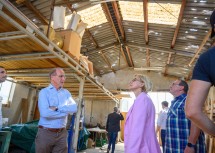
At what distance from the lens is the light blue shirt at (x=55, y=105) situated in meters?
2.60

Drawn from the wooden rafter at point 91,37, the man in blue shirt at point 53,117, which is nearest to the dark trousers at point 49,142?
the man in blue shirt at point 53,117

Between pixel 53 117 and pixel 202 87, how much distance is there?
2.00 meters

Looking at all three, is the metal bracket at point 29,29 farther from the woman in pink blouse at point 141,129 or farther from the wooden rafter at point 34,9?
the wooden rafter at point 34,9

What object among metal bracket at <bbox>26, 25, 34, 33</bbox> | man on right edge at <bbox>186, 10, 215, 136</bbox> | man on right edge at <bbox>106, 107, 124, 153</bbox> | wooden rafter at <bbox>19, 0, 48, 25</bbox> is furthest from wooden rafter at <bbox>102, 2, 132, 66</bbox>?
man on right edge at <bbox>186, 10, 215, 136</bbox>

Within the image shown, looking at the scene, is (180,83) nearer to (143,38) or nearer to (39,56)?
(39,56)

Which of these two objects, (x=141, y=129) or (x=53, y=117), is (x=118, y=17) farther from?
(x=141, y=129)

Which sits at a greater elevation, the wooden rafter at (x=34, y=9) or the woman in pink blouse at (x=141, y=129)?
the wooden rafter at (x=34, y=9)

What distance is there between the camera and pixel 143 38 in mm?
10094

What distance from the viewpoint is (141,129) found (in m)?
2.02

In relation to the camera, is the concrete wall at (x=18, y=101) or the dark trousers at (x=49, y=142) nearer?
the dark trousers at (x=49, y=142)

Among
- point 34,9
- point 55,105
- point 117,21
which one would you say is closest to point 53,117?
point 55,105

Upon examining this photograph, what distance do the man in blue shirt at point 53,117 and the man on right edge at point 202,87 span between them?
1.88 m

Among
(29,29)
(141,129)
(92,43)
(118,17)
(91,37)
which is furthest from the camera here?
(92,43)

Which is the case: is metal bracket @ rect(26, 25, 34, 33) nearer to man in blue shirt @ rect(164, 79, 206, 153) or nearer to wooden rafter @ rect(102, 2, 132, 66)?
man in blue shirt @ rect(164, 79, 206, 153)
